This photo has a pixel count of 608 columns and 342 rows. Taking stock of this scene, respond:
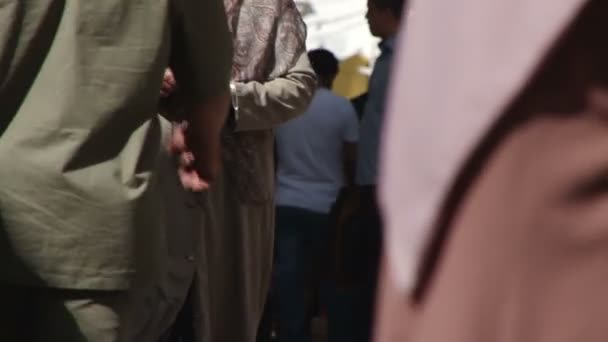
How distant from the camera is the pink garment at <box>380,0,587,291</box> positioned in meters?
1.25

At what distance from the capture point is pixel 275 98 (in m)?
4.11

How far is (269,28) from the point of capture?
4.13 m

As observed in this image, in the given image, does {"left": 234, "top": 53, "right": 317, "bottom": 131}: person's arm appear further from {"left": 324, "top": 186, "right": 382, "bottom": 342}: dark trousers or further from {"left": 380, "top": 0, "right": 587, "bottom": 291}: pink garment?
{"left": 380, "top": 0, "right": 587, "bottom": 291}: pink garment

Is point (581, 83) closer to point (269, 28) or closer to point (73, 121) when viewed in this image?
point (73, 121)

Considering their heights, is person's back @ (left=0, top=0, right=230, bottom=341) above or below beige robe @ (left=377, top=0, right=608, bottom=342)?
below

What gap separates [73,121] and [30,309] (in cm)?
43

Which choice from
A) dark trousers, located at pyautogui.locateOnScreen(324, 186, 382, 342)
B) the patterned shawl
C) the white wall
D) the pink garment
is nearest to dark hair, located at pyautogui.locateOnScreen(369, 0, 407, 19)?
dark trousers, located at pyautogui.locateOnScreen(324, 186, 382, 342)

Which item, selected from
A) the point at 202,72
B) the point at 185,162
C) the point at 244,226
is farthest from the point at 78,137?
the point at 244,226

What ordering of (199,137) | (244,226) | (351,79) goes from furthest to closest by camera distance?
(351,79)
(244,226)
(199,137)

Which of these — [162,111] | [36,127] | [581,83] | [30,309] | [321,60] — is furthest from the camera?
[321,60]

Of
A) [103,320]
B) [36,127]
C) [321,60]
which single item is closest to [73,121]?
[36,127]

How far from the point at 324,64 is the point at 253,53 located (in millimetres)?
2796

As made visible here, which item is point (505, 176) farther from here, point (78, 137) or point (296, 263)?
point (296, 263)

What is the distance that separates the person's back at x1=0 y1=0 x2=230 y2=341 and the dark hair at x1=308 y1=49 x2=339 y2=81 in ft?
12.7
